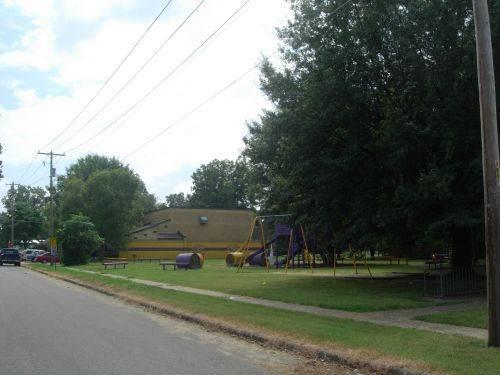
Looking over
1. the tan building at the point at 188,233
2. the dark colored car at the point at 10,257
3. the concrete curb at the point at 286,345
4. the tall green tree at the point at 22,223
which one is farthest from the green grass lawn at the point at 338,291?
the tall green tree at the point at 22,223

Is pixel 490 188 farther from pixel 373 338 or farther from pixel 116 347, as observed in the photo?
pixel 116 347

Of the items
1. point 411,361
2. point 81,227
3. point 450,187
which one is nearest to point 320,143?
point 450,187

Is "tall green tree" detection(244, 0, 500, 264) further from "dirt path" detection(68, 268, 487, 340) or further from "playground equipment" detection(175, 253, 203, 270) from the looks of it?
"playground equipment" detection(175, 253, 203, 270)

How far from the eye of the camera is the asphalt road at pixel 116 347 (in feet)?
26.5

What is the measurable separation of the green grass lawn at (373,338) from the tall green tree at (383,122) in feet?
20.2

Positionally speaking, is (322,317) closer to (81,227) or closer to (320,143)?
(320,143)

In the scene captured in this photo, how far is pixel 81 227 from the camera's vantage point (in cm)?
4788

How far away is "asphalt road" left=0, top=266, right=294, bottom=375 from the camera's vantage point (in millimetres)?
8062

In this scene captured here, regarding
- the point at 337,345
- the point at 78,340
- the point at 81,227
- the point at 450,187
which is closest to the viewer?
the point at 337,345

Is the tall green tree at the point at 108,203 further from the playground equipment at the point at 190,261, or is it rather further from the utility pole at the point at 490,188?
the utility pole at the point at 490,188

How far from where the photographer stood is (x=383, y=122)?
17.6 metres

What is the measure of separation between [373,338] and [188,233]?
205 ft

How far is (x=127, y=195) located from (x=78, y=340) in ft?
187

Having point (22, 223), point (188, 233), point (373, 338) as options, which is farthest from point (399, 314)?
point (22, 223)
